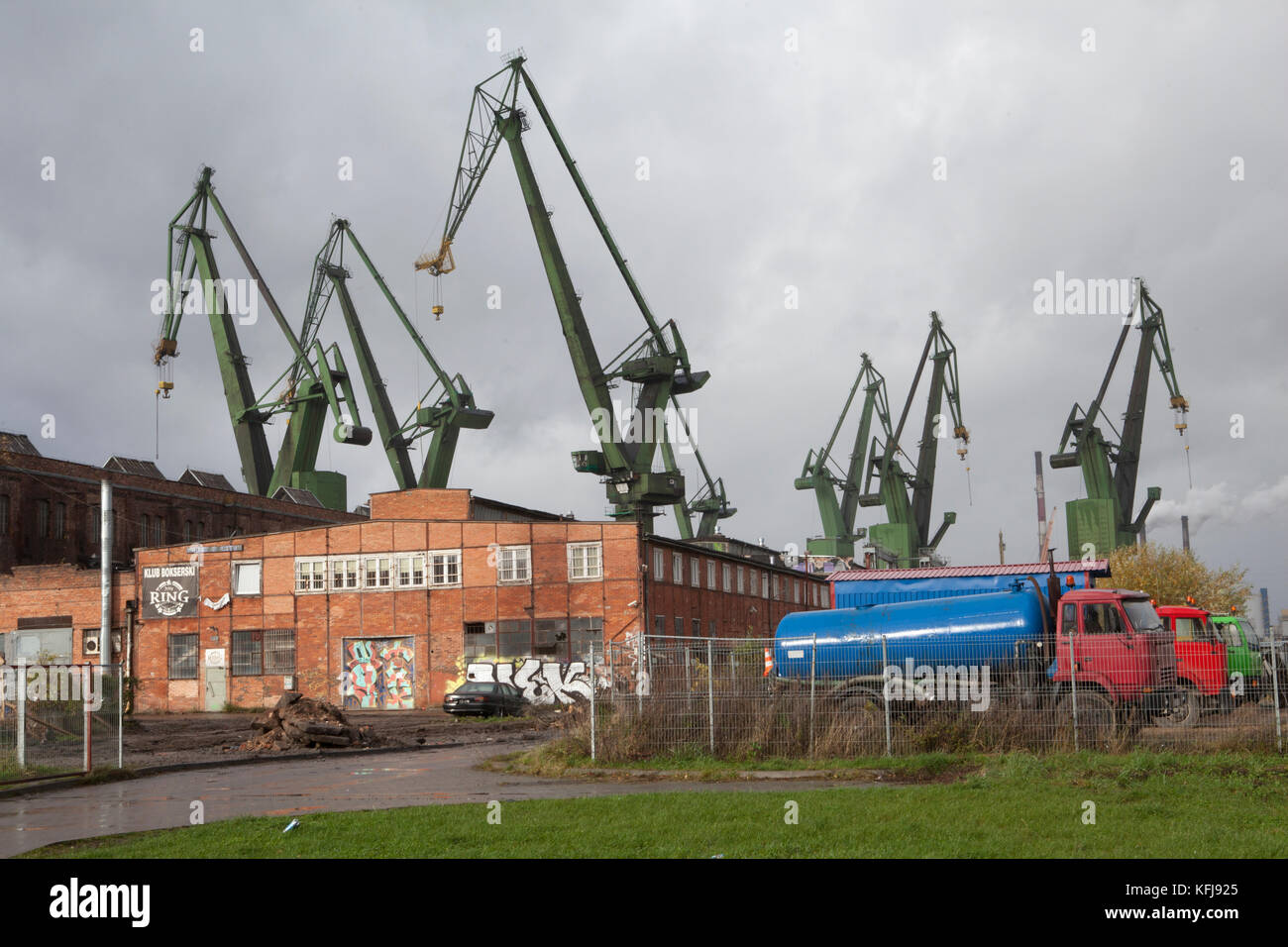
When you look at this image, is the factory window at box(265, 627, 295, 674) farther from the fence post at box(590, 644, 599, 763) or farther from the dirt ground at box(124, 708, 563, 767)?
the fence post at box(590, 644, 599, 763)

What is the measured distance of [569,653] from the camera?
43.5m

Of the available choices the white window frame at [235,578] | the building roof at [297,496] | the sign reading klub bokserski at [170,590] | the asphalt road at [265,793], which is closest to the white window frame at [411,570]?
the white window frame at [235,578]

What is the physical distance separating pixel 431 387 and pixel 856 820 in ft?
214

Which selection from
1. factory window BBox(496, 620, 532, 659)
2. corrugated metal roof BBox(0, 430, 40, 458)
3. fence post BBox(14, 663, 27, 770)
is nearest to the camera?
fence post BBox(14, 663, 27, 770)

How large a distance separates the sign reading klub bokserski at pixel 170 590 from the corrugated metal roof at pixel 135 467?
66.7ft

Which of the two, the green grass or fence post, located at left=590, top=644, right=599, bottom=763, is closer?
the green grass

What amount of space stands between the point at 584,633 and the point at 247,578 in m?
14.2

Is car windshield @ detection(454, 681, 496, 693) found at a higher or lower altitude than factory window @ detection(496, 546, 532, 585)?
lower

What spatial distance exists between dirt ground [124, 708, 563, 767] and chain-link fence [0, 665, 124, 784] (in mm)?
1585

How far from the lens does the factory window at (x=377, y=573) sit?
4522 centimetres

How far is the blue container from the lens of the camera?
18.1m

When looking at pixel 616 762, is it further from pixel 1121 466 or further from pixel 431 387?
pixel 1121 466

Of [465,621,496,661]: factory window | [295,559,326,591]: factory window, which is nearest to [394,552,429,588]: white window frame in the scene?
[465,621,496,661]: factory window
